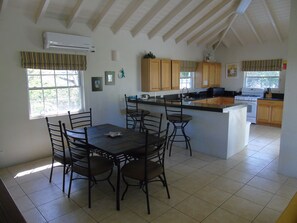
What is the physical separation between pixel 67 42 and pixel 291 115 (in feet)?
13.0

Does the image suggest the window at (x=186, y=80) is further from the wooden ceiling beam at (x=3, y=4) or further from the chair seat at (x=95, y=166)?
the wooden ceiling beam at (x=3, y=4)

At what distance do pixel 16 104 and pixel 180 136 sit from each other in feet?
10.4

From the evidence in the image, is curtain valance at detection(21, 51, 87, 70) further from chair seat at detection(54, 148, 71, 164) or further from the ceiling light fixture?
the ceiling light fixture

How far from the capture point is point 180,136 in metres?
4.89

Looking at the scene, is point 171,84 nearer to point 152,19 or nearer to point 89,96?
point 152,19

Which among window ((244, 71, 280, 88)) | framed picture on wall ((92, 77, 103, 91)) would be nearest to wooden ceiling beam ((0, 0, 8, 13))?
framed picture on wall ((92, 77, 103, 91))

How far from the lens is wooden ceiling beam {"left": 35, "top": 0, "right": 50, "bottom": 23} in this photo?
3.61m

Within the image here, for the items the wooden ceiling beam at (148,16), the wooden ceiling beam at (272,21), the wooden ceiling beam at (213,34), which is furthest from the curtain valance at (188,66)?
the wooden ceiling beam at (272,21)

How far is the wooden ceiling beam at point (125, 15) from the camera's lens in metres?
4.42

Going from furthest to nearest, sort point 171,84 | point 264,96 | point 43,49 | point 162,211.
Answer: point 264,96 < point 171,84 < point 43,49 < point 162,211

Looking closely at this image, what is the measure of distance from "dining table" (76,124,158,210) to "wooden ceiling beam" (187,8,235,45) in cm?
393

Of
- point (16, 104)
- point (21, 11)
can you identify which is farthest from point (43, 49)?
point (16, 104)

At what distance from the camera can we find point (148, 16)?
4934 mm

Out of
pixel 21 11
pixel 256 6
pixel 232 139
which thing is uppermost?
pixel 256 6
